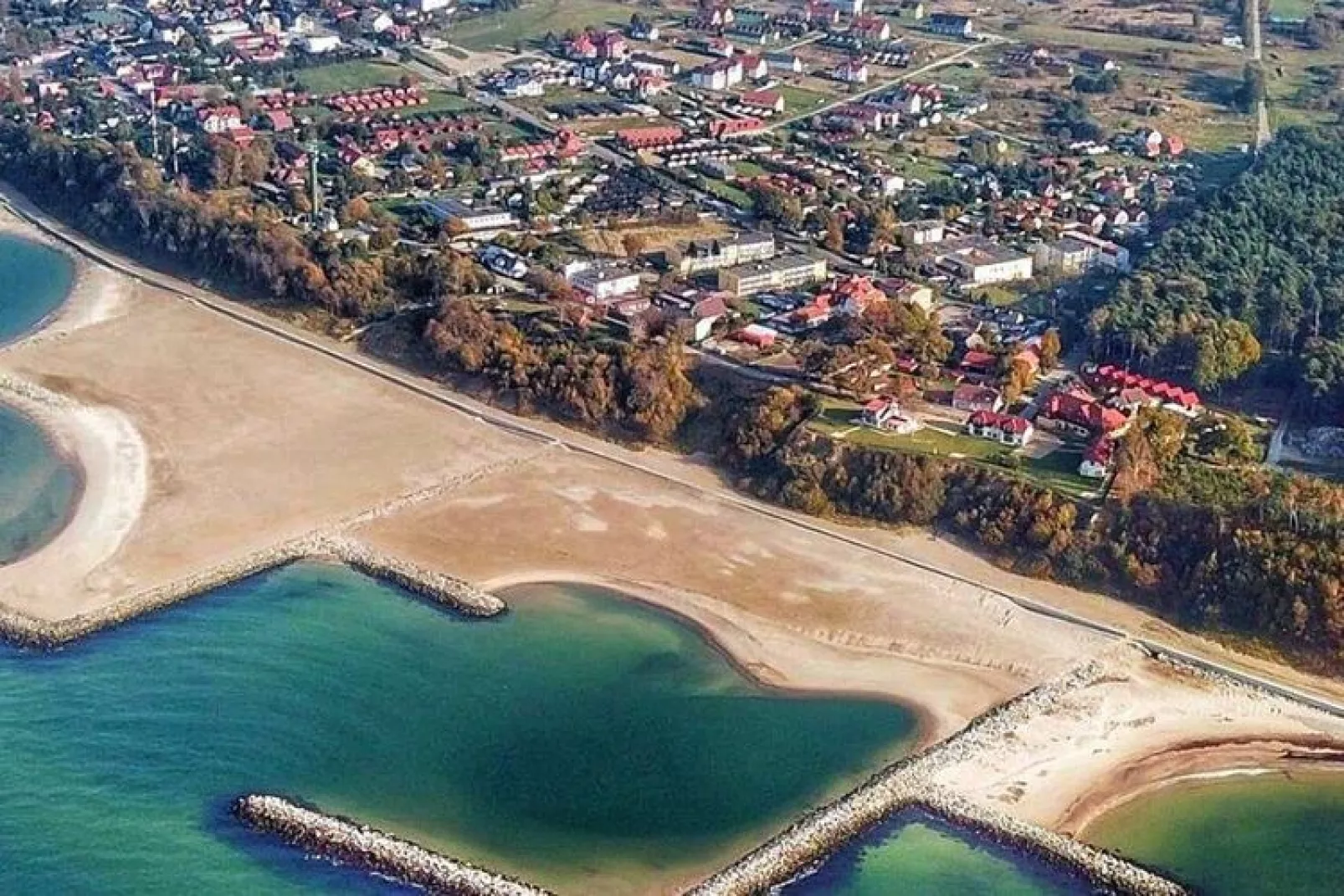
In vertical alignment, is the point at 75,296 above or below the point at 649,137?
below

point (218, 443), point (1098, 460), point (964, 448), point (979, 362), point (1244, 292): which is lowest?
point (218, 443)

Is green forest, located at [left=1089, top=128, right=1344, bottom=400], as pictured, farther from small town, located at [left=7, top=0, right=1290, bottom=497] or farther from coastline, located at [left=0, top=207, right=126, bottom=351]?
coastline, located at [left=0, top=207, right=126, bottom=351]

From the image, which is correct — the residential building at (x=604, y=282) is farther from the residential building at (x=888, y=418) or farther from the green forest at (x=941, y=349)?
the residential building at (x=888, y=418)

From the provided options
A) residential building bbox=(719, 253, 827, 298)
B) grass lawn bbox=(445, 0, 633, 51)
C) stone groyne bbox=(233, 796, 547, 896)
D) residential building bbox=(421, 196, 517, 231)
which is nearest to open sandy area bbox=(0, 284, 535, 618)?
stone groyne bbox=(233, 796, 547, 896)

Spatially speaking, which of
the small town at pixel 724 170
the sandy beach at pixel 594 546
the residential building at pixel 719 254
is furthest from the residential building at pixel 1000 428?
the residential building at pixel 719 254

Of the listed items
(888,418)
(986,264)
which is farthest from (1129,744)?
(986,264)

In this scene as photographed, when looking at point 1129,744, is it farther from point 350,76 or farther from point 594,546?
point 350,76
